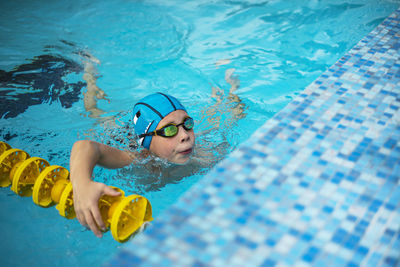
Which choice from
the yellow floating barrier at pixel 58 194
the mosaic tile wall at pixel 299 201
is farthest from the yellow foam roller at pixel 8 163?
the mosaic tile wall at pixel 299 201

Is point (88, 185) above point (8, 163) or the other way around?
above

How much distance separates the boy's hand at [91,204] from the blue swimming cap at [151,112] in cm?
126

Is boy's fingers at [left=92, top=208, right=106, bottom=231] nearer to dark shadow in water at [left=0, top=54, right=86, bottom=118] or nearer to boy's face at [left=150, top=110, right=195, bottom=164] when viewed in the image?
boy's face at [left=150, top=110, right=195, bottom=164]

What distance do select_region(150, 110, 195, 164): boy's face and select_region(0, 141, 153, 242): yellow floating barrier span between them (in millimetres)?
858

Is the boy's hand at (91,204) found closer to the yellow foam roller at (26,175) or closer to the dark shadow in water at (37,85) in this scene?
the yellow foam roller at (26,175)

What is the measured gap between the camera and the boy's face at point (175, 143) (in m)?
3.39

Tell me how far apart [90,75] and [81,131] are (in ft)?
4.66

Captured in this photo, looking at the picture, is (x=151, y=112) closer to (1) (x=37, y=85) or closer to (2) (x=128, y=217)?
(2) (x=128, y=217)

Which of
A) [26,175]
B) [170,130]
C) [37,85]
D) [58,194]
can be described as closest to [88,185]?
[58,194]

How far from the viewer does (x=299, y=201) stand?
1677 mm

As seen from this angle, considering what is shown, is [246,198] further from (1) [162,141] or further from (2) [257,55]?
(2) [257,55]

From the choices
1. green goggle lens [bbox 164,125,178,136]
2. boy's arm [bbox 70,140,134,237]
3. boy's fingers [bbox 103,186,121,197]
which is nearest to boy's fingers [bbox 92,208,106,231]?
boy's arm [bbox 70,140,134,237]

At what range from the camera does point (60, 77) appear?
546cm

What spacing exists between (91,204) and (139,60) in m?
4.08
